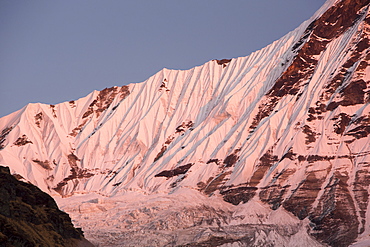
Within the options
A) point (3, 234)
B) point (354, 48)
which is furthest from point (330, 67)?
point (3, 234)

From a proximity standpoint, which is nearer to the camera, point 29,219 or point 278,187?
point 29,219

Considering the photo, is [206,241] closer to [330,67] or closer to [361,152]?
[361,152]

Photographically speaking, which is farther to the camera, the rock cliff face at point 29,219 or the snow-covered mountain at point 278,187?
the snow-covered mountain at point 278,187

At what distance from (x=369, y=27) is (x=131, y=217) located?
238 feet

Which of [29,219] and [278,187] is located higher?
[278,187]

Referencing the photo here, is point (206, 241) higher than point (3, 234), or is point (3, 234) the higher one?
point (206, 241)

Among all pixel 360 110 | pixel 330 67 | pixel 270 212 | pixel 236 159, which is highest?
pixel 330 67

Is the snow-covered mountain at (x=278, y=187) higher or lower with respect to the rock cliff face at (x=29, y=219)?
higher

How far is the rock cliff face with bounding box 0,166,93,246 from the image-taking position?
8264 cm

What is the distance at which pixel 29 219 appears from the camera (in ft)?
333

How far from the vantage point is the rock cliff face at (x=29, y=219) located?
3253 inches

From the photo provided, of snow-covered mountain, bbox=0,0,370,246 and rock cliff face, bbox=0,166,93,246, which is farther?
snow-covered mountain, bbox=0,0,370,246

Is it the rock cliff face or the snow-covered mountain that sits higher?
the snow-covered mountain

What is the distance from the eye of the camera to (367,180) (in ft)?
545
